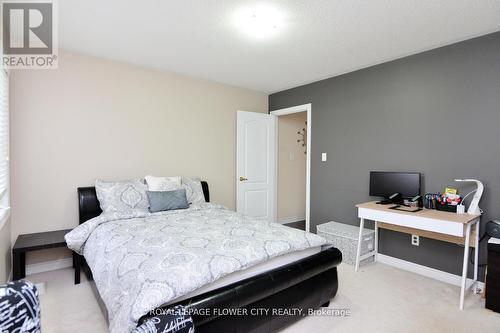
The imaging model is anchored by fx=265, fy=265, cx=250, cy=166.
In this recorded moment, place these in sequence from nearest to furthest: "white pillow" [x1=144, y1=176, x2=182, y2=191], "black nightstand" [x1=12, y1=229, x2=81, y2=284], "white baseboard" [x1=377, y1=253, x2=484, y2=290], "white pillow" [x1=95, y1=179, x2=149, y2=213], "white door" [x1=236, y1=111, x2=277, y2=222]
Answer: "black nightstand" [x1=12, y1=229, x2=81, y2=284] < "white baseboard" [x1=377, y1=253, x2=484, y2=290] < "white pillow" [x1=95, y1=179, x2=149, y2=213] < "white pillow" [x1=144, y1=176, x2=182, y2=191] < "white door" [x1=236, y1=111, x2=277, y2=222]

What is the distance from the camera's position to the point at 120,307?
144 cm

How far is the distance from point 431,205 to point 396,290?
3.14 ft

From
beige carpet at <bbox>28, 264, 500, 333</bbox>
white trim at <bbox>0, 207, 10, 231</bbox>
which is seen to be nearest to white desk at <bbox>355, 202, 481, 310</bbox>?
beige carpet at <bbox>28, 264, 500, 333</bbox>

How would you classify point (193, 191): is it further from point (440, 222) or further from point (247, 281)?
point (440, 222)

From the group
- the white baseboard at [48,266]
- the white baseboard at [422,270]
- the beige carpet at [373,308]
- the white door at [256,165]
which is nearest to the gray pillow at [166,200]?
the beige carpet at [373,308]

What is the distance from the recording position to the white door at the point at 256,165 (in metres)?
4.38

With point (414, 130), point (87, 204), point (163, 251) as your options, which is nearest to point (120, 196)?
point (87, 204)

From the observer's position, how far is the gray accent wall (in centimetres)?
254

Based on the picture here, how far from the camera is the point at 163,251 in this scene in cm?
176

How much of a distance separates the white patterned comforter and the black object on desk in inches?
54.8

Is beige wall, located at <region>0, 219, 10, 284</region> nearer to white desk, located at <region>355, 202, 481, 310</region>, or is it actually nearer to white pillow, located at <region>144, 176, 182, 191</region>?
white pillow, located at <region>144, 176, 182, 191</region>

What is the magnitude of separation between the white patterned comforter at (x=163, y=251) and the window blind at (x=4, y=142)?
0.74 metres

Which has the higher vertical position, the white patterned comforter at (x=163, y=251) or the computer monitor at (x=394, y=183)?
the computer monitor at (x=394, y=183)

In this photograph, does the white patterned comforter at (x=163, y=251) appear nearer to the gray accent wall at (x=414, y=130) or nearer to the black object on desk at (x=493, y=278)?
the black object on desk at (x=493, y=278)
